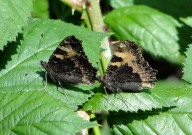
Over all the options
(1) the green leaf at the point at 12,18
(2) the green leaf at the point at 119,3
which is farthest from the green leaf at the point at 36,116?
(2) the green leaf at the point at 119,3

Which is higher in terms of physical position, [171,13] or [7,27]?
[7,27]

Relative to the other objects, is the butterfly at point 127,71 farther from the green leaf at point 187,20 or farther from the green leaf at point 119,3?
the green leaf at point 187,20

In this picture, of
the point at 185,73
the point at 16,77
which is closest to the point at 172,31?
the point at 185,73

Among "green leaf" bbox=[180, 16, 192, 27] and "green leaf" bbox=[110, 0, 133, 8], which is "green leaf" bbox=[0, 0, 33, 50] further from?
"green leaf" bbox=[180, 16, 192, 27]

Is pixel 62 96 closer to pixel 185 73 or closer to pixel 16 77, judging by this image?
pixel 16 77

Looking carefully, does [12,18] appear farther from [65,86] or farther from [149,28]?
[149,28]

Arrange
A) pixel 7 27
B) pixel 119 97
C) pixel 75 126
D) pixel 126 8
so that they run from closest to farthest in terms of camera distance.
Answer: pixel 75 126
pixel 7 27
pixel 119 97
pixel 126 8
